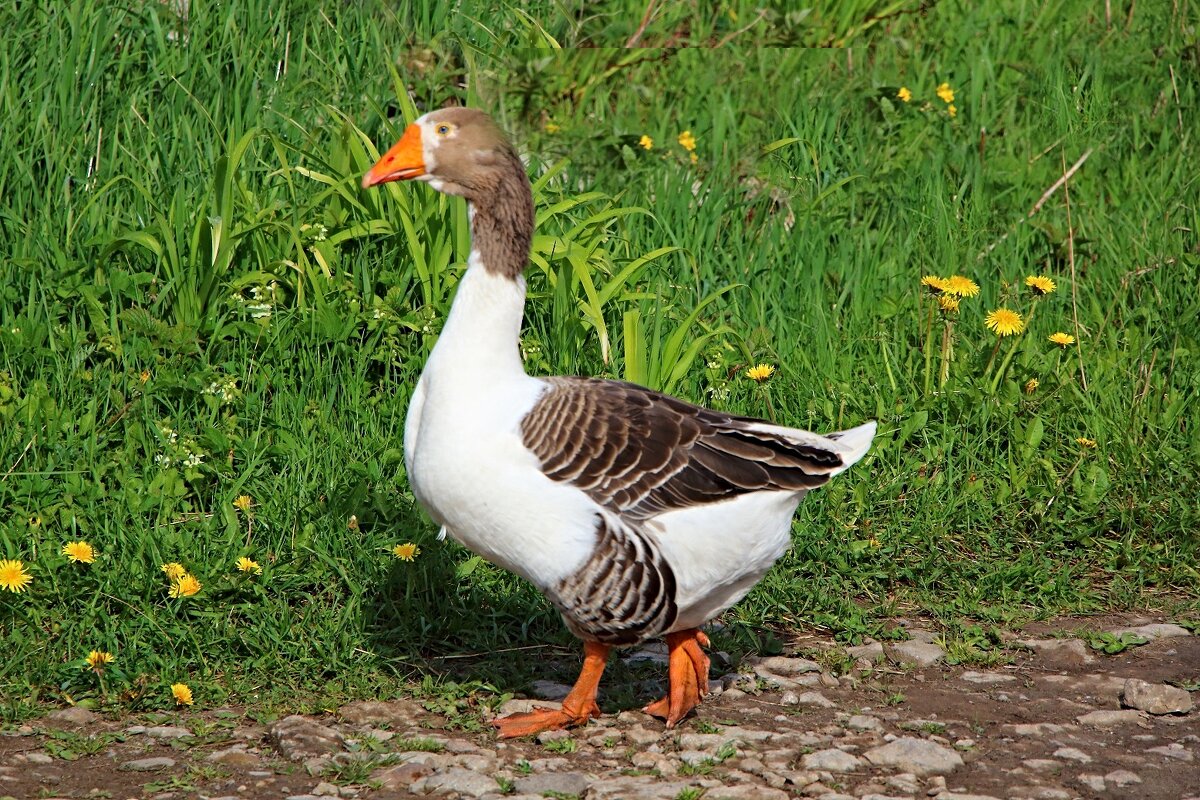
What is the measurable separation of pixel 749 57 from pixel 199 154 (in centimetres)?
325

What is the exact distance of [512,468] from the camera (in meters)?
3.70

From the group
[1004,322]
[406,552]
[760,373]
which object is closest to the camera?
[406,552]

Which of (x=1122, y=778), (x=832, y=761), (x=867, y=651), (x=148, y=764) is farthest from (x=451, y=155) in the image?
(x=1122, y=778)

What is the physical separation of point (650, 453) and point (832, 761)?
101cm

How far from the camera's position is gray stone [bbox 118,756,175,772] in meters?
3.62

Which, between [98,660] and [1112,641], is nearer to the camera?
[98,660]

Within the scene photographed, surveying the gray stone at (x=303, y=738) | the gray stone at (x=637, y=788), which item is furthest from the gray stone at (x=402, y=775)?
the gray stone at (x=637, y=788)

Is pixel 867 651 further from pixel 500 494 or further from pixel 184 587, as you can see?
pixel 184 587

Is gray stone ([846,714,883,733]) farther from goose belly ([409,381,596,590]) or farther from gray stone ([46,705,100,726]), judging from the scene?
gray stone ([46,705,100,726])

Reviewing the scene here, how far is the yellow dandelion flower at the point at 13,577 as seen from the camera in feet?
13.4

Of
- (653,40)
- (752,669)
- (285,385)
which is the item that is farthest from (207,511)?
(653,40)

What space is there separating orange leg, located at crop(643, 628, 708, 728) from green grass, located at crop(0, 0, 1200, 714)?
1.71ft

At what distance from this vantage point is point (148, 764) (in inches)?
143

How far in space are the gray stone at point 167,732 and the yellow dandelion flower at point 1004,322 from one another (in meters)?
3.43
